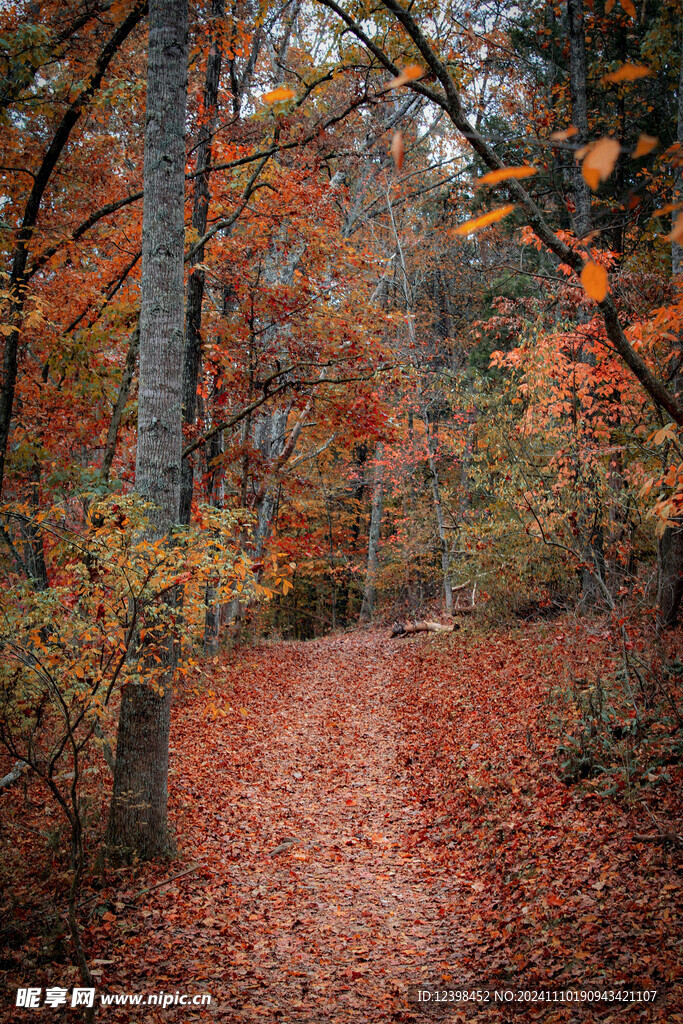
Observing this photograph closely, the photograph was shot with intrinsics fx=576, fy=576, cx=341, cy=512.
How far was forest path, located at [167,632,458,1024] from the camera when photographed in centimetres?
368

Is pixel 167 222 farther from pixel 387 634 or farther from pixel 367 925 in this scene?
pixel 387 634

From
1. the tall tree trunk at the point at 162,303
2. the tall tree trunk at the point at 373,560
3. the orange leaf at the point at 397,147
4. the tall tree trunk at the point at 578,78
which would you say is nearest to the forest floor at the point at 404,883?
the tall tree trunk at the point at 162,303

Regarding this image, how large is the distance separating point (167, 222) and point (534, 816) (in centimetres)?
633

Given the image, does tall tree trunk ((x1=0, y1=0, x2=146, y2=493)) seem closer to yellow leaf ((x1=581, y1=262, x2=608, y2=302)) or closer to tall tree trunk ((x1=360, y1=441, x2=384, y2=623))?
yellow leaf ((x1=581, y1=262, x2=608, y2=302))

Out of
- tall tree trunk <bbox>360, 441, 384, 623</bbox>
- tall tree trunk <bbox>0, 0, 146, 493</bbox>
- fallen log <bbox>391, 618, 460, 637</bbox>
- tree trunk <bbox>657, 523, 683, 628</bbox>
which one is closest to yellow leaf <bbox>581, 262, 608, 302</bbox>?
tall tree trunk <bbox>0, 0, 146, 493</bbox>

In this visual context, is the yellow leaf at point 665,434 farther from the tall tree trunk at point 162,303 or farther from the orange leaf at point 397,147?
the tall tree trunk at point 162,303

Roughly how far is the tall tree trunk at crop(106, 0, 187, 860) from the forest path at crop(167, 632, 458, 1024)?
79 cm

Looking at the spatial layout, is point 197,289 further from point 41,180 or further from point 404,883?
point 404,883

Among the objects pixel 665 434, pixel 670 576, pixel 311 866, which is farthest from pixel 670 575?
pixel 311 866

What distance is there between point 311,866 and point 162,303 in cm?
533

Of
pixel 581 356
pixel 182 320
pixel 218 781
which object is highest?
pixel 581 356

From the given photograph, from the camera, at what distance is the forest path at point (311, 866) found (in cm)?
368

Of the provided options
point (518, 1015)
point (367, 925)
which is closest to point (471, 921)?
point (367, 925)

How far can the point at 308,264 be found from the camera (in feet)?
32.6
